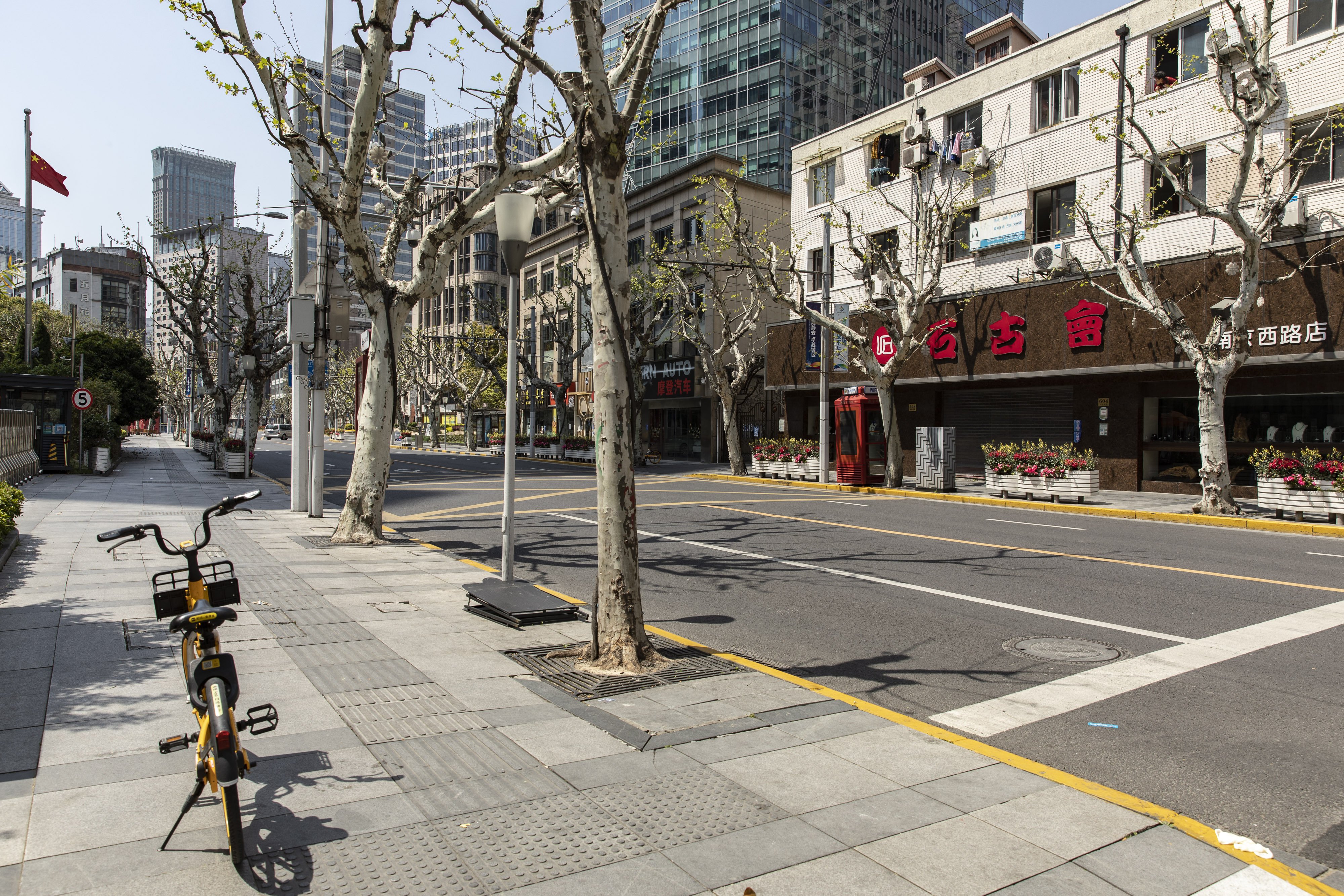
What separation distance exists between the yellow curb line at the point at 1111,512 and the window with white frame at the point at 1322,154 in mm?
8320

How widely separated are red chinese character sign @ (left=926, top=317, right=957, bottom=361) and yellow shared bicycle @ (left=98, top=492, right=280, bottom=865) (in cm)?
2513

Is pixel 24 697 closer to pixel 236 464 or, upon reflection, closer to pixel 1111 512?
pixel 1111 512

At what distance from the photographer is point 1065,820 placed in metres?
3.86

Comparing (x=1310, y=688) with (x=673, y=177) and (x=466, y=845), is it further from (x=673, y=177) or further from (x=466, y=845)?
(x=673, y=177)

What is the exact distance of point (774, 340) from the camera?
113ft

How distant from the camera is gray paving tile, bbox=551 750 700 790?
4199 mm

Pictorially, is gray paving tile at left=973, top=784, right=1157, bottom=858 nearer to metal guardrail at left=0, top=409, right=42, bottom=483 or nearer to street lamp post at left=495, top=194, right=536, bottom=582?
street lamp post at left=495, top=194, right=536, bottom=582

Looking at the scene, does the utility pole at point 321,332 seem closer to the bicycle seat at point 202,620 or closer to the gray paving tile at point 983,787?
the bicycle seat at point 202,620

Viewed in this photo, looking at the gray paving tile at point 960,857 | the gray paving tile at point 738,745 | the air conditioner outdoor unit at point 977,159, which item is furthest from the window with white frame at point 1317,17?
the gray paving tile at point 960,857

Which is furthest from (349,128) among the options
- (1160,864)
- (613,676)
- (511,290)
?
(1160,864)

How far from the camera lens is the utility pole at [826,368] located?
26.1m

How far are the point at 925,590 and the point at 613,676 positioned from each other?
4.63m

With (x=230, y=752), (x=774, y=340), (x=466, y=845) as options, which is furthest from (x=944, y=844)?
(x=774, y=340)

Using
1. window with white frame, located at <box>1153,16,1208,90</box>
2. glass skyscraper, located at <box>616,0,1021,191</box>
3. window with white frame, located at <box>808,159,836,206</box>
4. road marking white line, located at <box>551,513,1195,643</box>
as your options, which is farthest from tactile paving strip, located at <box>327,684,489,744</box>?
glass skyscraper, located at <box>616,0,1021,191</box>
